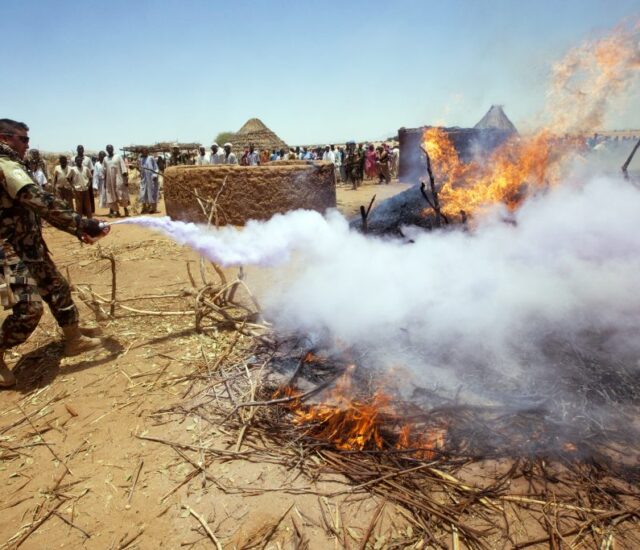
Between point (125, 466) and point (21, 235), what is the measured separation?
7.00 feet

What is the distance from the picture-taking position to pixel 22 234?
11.3 ft

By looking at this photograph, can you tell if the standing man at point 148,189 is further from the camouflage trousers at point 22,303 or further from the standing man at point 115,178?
the camouflage trousers at point 22,303

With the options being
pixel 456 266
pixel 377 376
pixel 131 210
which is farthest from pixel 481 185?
pixel 131 210

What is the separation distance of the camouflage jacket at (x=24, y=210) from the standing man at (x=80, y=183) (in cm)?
763

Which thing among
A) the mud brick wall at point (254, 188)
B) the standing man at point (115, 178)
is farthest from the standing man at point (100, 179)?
the mud brick wall at point (254, 188)

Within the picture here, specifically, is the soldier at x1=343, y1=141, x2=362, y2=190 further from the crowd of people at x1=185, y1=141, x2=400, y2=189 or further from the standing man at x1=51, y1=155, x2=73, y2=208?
the standing man at x1=51, y1=155, x2=73, y2=208

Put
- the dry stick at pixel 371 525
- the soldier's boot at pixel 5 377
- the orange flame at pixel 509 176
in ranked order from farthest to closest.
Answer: the orange flame at pixel 509 176 → the soldier's boot at pixel 5 377 → the dry stick at pixel 371 525

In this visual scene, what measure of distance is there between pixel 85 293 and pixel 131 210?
9.34 meters

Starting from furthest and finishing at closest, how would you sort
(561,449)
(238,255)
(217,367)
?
(238,255), (217,367), (561,449)

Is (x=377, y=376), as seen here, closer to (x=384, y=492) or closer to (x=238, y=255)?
(x=384, y=492)

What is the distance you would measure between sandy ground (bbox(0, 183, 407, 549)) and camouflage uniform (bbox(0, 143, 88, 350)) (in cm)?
57

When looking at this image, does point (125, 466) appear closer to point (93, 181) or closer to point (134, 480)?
point (134, 480)

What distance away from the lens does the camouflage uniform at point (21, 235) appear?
3.32m

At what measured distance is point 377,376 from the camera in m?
3.26
